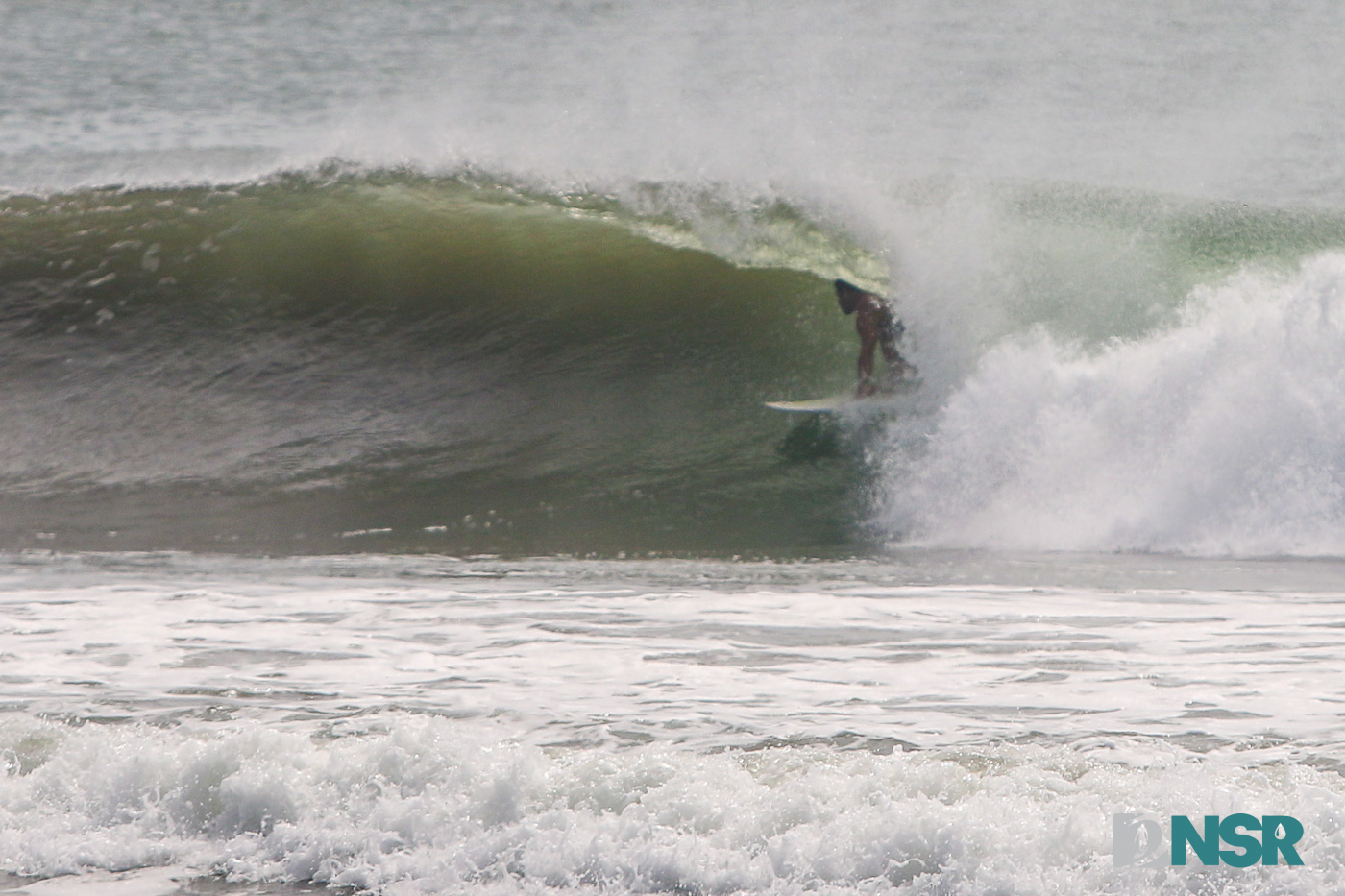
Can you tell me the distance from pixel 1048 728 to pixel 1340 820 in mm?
693

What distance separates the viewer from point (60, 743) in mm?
3170

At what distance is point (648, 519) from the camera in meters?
6.03

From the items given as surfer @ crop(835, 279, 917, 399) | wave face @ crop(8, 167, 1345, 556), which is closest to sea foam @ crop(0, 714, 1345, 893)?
wave face @ crop(8, 167, 1345, 556)

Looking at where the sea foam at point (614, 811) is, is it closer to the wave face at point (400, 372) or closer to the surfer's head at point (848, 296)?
the wave face at point (400, 372)

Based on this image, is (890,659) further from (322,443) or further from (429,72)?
(429,72)

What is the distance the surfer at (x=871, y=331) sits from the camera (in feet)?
22.1

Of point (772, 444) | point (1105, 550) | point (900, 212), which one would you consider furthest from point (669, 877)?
point (900, 212)

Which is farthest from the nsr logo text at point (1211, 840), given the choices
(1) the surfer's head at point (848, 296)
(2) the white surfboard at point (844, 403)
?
(1) the surfer's head at point (848, 296)

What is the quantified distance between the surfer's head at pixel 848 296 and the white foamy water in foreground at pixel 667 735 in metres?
2.86

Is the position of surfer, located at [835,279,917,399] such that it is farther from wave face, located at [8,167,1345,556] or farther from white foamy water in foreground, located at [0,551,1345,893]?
white foamy water in foreground, located at [0,551,1345,893]

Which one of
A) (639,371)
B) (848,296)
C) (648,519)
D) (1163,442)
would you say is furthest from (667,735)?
(848,296)

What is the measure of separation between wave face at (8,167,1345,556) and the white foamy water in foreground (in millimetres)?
1214

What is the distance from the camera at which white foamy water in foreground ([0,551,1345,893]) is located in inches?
106

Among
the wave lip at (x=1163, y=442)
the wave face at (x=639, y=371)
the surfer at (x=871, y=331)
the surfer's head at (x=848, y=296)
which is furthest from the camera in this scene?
the surfer's head at (x=848, y=296)
